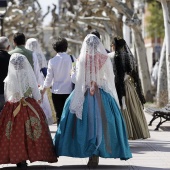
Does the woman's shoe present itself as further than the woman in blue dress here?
Yes

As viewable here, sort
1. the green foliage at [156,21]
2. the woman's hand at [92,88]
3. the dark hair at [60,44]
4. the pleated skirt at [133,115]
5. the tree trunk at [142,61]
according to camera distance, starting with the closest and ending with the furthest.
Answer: the woman's hand at [92,88], the dark hair at [60,44], the pleated skirt at [133,115], the tree trunk at [142,61], the green foliage at [156,21]

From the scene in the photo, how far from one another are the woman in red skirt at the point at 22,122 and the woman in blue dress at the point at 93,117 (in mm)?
294

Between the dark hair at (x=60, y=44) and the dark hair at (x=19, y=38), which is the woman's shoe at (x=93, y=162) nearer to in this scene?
the dark hair at (x=60, y=44)

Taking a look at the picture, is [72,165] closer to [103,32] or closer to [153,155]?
[153,155]

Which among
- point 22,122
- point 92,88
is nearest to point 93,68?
point 92,88

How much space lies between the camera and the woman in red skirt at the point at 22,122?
10938 millimetres

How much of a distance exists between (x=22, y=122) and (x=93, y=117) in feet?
3.03

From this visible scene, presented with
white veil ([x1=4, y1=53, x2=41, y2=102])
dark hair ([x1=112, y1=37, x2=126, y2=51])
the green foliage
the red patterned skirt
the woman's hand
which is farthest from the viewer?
the green foliage

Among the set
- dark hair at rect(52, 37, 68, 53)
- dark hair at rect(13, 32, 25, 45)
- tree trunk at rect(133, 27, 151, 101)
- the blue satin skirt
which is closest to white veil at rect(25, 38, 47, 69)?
dark hair at rect(13, 32, 25, 45)

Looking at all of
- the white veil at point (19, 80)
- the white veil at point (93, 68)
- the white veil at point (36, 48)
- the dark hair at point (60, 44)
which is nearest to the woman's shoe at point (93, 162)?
the white veil at point (93, 68)

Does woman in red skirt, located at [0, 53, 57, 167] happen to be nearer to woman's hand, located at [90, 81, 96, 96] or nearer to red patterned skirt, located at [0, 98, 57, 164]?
red patterned skirt, located at [0, 98, 57, 164]

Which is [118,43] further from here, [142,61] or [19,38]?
[142,61]

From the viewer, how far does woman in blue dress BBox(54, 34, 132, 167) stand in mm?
11094

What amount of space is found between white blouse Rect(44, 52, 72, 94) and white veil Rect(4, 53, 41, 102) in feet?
6.45
